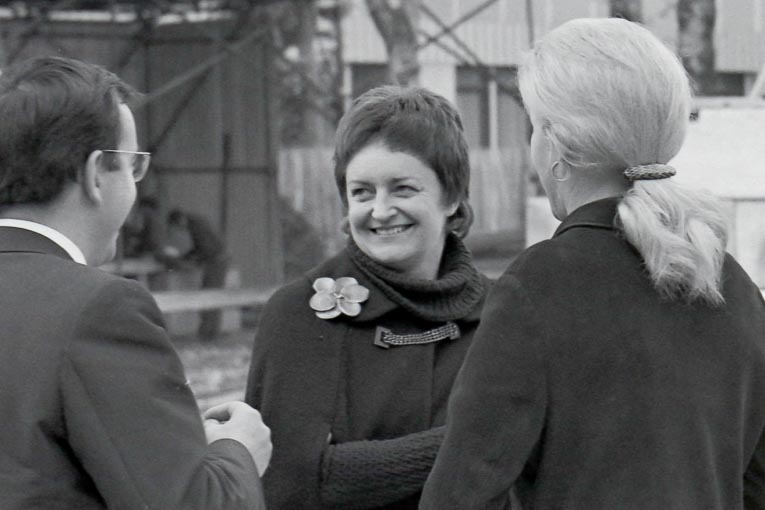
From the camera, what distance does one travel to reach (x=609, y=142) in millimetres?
1918

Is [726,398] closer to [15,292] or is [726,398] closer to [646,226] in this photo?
[646,226]

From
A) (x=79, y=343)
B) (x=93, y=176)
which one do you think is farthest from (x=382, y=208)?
(x=79, y=343)

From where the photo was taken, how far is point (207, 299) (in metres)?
12.2

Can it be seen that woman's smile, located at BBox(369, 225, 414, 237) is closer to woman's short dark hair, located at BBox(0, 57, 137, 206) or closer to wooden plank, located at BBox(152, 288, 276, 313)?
woman's short dark hair, located at BBox(0, 57, 137, 206)

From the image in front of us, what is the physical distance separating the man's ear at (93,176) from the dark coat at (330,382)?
2.57 feet

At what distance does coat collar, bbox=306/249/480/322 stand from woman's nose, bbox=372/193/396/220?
0.13 m

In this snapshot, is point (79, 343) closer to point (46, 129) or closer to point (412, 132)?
point (46, 129)

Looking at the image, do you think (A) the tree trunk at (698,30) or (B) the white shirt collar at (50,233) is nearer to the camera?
(B) the white shirt collar at (50,233)

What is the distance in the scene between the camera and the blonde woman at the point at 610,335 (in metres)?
1.84

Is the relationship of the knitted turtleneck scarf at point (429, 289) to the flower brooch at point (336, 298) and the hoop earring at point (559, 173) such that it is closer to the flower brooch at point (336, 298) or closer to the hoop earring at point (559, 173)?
the flower brooch at point (336, 298)

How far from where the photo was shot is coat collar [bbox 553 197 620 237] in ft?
6.37

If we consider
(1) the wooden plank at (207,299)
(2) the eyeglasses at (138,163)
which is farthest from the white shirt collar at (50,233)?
(1) the wooden plank at (207,299)

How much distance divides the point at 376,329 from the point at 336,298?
109mm

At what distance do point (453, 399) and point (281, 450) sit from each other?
0.74 m
